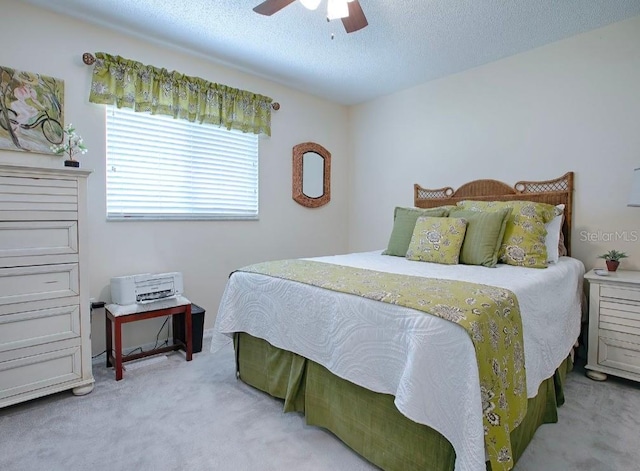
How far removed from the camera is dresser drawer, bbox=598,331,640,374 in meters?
2.27

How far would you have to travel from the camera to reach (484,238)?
2467 mm

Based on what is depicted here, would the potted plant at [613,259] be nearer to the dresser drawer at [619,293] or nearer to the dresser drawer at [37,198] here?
the dresser drawer at [619,293]

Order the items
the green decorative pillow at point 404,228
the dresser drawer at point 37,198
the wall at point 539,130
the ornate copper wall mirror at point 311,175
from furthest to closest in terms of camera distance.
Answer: the ornate copper wall mirror at point 311,175, the green decorative pillow at point 404,228, the wall at point 539,130, the dresser drawer at point 37,198

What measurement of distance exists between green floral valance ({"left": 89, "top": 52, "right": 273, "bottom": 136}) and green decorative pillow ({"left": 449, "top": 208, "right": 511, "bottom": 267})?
2.20 m

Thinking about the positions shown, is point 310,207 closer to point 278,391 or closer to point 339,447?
point 278,391

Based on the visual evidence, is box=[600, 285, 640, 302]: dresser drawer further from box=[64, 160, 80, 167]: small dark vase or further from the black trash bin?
box=[64, 160, 80, 167]: small dark vase

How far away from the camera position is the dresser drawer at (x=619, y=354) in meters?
2.27

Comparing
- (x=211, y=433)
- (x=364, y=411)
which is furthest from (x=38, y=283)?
(x=364, y=411)

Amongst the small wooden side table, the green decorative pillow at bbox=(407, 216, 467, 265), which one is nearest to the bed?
the green decorative pillow at bbox=(407, 216, 467, 265)

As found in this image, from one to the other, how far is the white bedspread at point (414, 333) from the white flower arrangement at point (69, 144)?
4.36 ft

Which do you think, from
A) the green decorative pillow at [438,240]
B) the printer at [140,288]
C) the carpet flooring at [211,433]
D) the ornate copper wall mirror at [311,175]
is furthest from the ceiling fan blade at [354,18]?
the carpet flooring at [211,433]

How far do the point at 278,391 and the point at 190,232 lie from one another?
1.72 meters

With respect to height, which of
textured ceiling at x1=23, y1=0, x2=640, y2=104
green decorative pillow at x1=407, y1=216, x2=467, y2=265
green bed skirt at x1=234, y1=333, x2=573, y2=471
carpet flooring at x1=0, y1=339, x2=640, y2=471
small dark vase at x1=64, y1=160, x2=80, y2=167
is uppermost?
textured ceiling at x1=23, y1=0, x2=640, y2=104

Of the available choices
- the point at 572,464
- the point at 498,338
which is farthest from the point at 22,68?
the point at 572,464
